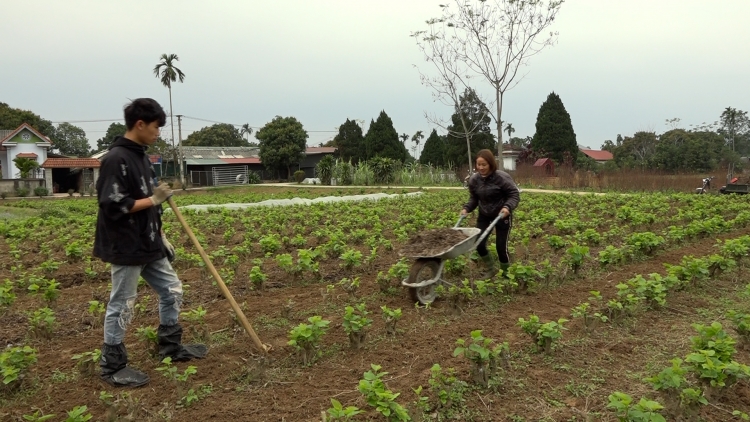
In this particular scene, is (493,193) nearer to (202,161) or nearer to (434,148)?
(434,148)

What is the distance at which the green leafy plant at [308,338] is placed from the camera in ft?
11.7

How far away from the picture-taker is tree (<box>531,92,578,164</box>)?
35.1 meters

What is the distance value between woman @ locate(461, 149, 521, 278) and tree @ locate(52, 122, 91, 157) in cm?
6221

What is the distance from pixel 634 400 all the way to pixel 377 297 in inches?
105

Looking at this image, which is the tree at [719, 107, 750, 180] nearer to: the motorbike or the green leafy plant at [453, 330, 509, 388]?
the motorbike

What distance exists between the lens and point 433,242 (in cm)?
533

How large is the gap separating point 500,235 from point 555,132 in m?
31.5

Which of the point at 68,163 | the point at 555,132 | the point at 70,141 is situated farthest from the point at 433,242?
the point at 70,141

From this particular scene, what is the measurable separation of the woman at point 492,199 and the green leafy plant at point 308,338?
256cm

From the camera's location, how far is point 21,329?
476 centimetres

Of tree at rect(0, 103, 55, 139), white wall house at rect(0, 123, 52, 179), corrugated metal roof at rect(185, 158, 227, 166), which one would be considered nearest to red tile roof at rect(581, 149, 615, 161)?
corrugated metal roof at rect(185, 158, 227, 166)

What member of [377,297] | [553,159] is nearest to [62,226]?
[377,297]

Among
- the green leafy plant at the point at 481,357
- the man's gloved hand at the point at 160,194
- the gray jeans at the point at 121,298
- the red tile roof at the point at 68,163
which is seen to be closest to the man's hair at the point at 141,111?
the man's gloved hand at the point at 160,194

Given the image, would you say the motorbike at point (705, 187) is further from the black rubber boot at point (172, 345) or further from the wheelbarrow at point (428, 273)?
the black rubber boot at point (172, 345)
